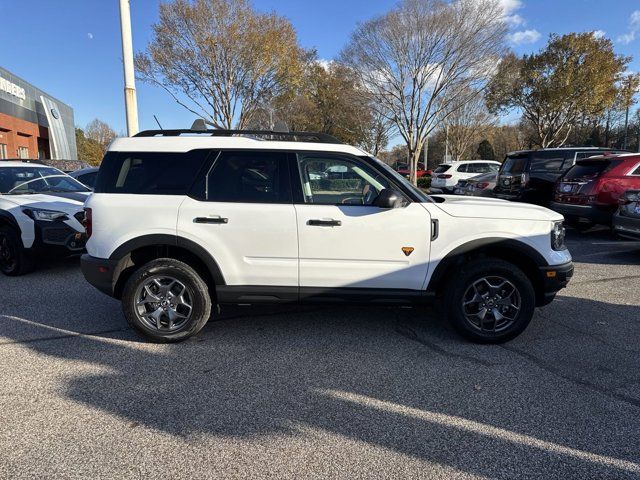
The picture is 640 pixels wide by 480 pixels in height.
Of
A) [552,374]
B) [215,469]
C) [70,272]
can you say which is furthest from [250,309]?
[70,272]

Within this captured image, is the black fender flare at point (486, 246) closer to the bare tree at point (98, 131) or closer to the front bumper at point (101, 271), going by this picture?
the front bumper at point (101, 271)

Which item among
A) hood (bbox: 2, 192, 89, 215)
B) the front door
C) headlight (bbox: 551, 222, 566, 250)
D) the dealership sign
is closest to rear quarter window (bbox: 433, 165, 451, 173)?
hood (bbox: 2, 192, 89, 215)

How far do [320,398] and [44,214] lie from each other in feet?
18.4

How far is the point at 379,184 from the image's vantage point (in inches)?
161

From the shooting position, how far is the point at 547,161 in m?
11.5

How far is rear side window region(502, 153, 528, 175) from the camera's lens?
38.6 ft

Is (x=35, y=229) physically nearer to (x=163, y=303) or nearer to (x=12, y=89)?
(x=163, y=303)

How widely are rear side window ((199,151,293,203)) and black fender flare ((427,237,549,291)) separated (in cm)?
153

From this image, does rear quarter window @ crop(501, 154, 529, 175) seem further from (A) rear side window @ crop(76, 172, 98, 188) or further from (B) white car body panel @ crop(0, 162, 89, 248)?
(A) rear side window @ crop(76, 172, 98, 188)

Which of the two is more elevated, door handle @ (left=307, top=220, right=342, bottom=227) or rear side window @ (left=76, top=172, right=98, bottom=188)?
rear side window @ (left=76, top=172, right=98, bottom=188)

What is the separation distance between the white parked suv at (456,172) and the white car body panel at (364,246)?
1462cm

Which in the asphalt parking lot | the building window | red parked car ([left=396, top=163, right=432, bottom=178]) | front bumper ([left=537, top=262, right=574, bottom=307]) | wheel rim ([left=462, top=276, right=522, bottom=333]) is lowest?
the asphalt parking lot

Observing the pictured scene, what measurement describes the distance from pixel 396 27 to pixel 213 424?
19378 mm

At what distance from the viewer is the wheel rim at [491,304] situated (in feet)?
13.3
